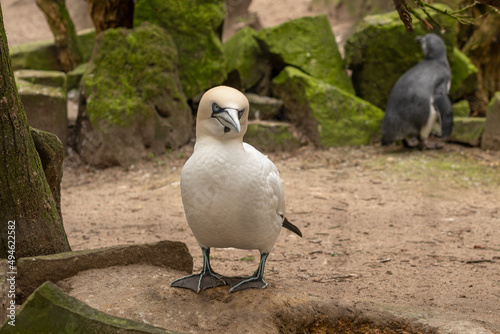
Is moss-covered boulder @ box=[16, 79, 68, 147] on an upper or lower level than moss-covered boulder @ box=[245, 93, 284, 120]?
upper

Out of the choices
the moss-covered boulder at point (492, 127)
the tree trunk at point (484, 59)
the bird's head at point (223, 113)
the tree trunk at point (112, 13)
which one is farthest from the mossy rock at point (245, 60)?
the bird's head at point (223, 113)

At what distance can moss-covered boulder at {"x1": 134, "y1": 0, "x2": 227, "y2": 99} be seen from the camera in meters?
7.24

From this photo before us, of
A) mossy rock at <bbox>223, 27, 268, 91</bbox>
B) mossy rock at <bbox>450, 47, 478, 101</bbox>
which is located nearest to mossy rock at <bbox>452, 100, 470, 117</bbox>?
mossy rock at <bbox>450, 47, 478, 101</bbox>

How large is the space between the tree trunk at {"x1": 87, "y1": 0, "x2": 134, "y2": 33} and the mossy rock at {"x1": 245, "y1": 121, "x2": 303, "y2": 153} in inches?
91.7

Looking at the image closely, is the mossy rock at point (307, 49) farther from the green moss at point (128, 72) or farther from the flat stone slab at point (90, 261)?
the flat stone slab at point (90, 261)

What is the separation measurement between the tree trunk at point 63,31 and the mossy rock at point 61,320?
23.9ft

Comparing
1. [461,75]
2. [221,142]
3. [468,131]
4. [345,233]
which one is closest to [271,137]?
[468,131]

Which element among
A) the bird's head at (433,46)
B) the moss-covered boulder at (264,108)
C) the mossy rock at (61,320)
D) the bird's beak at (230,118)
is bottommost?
the moss-covered boulder at (264,108)

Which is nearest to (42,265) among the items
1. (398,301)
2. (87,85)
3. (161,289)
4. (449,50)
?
(161,289)

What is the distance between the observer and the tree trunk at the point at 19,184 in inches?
103

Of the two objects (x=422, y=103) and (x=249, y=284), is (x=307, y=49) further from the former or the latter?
(x=249, y=284)

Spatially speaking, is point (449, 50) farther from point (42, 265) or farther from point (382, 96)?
point (42, 265)

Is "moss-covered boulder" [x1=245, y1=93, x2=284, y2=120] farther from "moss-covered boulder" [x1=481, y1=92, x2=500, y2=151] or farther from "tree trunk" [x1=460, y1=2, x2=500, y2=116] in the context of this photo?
"tree trunk" [x1=460, y1=2, x2=500, y2=116]

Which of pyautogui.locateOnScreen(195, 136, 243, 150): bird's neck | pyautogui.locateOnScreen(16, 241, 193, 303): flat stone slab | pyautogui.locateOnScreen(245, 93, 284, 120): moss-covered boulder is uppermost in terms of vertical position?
pyautogui.locateOnScreen(195, 136, 243, 150): bird's neck
